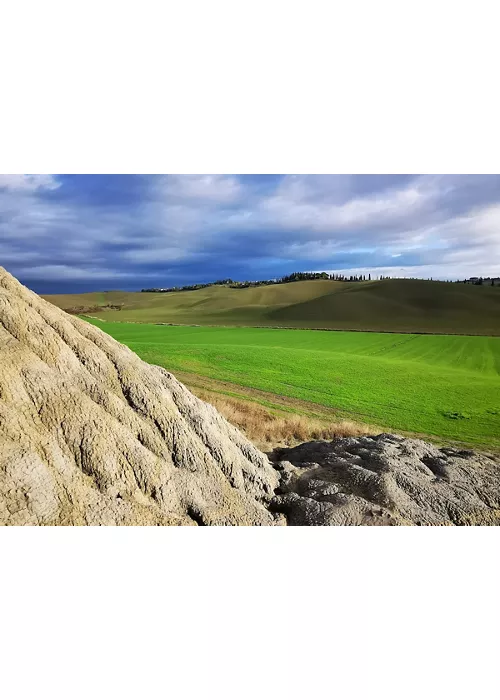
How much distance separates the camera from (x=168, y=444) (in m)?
5.25

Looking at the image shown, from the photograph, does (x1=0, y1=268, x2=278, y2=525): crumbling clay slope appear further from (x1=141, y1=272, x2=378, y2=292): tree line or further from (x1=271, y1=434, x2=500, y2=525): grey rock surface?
(x1=141, y1=272, x2=378, y2=292): tree line

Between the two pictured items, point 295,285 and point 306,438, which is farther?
point 295,285

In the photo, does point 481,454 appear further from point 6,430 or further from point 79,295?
point 79,295

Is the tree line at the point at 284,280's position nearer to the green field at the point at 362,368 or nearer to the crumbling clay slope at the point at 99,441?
the green field at the point at 362,368

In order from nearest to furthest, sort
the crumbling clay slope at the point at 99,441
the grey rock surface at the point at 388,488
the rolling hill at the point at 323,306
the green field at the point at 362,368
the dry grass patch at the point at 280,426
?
the crumbling clay slope at the point at 99,441, the grey rock surface at the point at 388,488, the green field at the point at 362,368, the dry grass patch at the point at 280,426, the rolling hill at the point at 323,306

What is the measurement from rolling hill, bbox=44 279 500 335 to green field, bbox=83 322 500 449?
0.29 meters

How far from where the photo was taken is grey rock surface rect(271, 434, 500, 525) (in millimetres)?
5156

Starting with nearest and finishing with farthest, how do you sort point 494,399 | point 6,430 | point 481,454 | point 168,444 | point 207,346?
1. point 6,430
2. point 168,444
3. point 481,454
4. point 494,399
5. point 207,346

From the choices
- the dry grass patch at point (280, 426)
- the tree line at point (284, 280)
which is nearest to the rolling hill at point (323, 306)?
the tree line at point (284, 280)

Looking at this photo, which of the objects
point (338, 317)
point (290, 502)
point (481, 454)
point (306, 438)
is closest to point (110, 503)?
point (290, 502)

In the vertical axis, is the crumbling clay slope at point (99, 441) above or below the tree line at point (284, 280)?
below

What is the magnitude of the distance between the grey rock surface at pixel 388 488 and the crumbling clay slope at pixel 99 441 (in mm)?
508

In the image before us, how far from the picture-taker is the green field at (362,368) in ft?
26.0

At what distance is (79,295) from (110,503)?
5.01 metres
